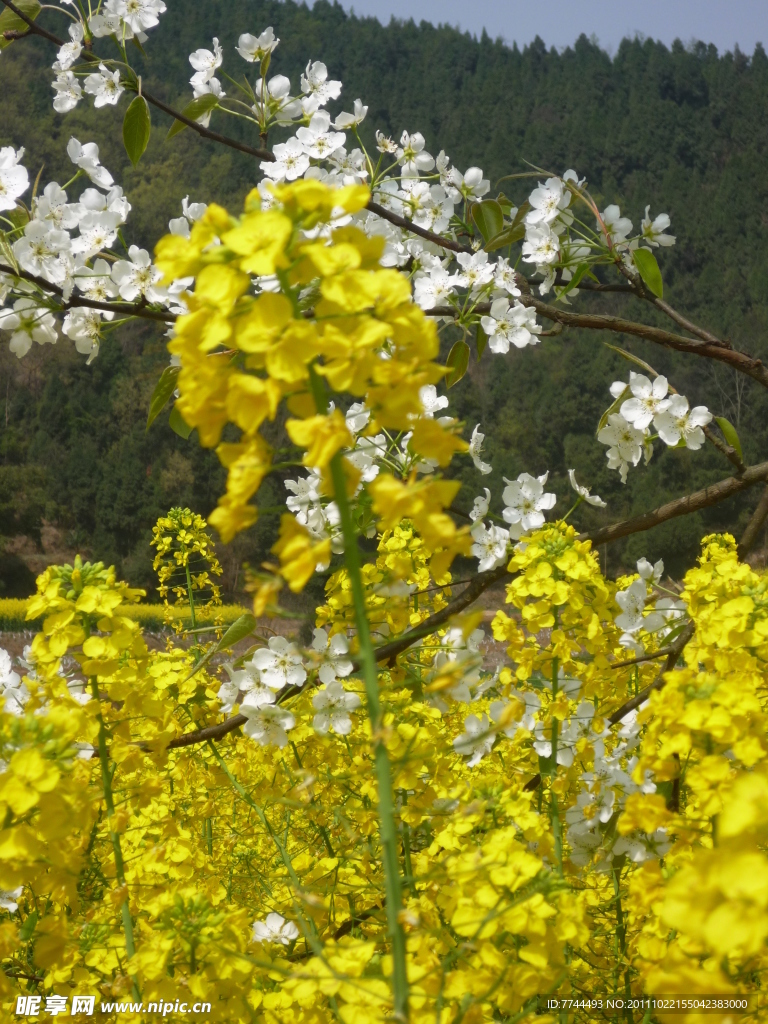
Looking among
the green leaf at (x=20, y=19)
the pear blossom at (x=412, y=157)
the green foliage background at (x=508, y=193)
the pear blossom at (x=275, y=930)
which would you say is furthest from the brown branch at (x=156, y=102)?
the green foliage background at (x=508, y=193)

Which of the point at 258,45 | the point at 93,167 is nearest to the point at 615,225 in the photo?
the point at 258,45

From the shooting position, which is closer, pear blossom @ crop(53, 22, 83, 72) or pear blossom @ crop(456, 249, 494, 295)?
pear blossom @ crop(53, 22, 83, 72)

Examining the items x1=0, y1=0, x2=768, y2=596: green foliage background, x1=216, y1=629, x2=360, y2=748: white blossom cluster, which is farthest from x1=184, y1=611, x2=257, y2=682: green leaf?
x1=0, y1=0, x2=768, y2=596: green foliage background

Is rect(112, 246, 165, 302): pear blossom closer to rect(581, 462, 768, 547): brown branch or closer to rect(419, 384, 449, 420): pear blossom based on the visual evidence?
rect(419, 384, 449, 420): pear blossom

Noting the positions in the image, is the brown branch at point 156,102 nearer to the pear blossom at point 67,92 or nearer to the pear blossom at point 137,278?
the pear blossom at point 67,92

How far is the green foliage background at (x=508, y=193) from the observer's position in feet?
50.1

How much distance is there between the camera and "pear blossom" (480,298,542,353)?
5.89ft

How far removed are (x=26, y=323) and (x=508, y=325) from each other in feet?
3.03

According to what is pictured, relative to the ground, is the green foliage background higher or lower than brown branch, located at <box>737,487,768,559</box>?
higher

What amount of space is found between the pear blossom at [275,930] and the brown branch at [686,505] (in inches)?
31.7

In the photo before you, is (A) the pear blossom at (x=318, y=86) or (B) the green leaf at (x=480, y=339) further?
(A) the pear blossom at (x=318, y=86)

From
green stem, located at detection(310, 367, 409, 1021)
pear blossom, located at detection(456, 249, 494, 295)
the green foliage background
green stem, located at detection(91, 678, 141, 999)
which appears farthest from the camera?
the green foliage background

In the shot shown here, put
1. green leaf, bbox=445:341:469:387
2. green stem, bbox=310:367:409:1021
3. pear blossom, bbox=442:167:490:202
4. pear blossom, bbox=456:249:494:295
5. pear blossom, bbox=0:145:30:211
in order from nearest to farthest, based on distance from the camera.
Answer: green stem, bbox=310:367:409:1021 → pear blossom, bbox=0:145:30:211 → green leaf, bbox=445:341:469:387 → pear blossom, bbox=456:249:494:295 → pear blossom, bbox=442:167:490:202

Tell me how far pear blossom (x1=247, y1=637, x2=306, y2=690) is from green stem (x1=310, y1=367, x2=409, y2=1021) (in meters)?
0.88
